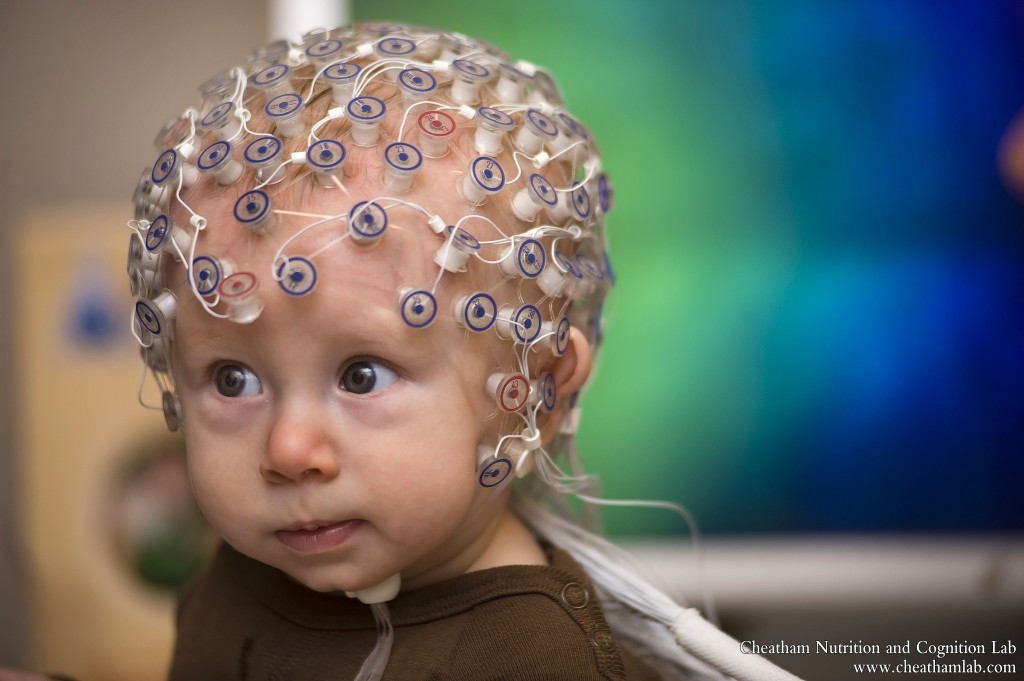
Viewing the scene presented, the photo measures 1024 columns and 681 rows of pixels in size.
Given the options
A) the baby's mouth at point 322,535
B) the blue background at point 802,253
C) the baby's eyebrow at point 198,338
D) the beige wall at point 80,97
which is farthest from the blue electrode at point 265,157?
the beige wall at point 80,97

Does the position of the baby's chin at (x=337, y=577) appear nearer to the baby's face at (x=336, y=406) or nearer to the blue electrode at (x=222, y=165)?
the baby's face at (x=336, y=406)

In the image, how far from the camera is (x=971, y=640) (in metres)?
1.24

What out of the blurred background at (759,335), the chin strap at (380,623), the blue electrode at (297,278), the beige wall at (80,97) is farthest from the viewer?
the beige wall at (80,97)

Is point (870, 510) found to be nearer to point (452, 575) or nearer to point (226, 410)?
point (452, 575)

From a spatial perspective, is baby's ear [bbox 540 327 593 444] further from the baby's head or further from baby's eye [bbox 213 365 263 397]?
baby's eye [bbox 213 365 263 397]

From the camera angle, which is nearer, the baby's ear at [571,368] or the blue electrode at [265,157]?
the blue electrode at [265,157]

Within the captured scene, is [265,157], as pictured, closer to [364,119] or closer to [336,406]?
[364,119]

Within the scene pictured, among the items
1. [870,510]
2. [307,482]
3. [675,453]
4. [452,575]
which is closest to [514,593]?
[452,575]

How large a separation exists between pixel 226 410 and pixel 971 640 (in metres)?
1.09

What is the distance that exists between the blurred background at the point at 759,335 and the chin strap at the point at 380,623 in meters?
0.80

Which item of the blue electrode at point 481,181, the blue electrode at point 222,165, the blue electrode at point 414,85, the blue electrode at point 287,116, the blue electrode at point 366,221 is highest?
the blue electrode at point 414,85

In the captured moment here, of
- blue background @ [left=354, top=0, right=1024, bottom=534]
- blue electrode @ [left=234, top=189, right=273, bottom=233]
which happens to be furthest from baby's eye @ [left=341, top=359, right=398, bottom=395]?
blue background @ [left=354, top=0, right=1024, bottom=534]

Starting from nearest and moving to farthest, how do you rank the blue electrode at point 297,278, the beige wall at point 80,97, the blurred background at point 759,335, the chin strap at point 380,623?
the blue electrode at point 297,278, the chin strap at point 380,623, the blurred background at point 759,335, the beige wall at point 80,97

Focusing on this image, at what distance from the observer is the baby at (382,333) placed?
0.60 metres
